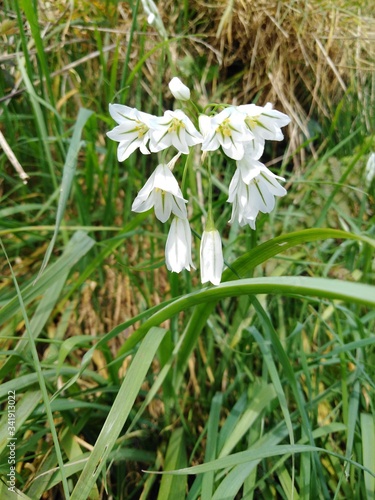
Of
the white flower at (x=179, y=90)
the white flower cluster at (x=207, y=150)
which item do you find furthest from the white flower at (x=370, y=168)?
the white flower at (x=179, y=90)

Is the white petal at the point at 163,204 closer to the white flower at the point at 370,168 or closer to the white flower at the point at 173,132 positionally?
the white flower at the point at 173,132

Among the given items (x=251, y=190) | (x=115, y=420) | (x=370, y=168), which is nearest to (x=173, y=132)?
(x=251, y=190)

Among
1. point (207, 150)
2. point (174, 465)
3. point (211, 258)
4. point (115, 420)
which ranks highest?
point (207, 150)

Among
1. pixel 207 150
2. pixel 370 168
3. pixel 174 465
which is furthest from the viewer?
pixel 370 168

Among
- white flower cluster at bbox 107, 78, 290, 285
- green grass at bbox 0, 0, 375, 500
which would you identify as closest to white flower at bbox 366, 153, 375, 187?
green grass at bbox 0, 0, 375, 500

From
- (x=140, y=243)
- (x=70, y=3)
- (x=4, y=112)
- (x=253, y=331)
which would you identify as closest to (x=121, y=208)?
(x=140, y=243)

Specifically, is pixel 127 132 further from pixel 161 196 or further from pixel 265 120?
pixel 265 120
